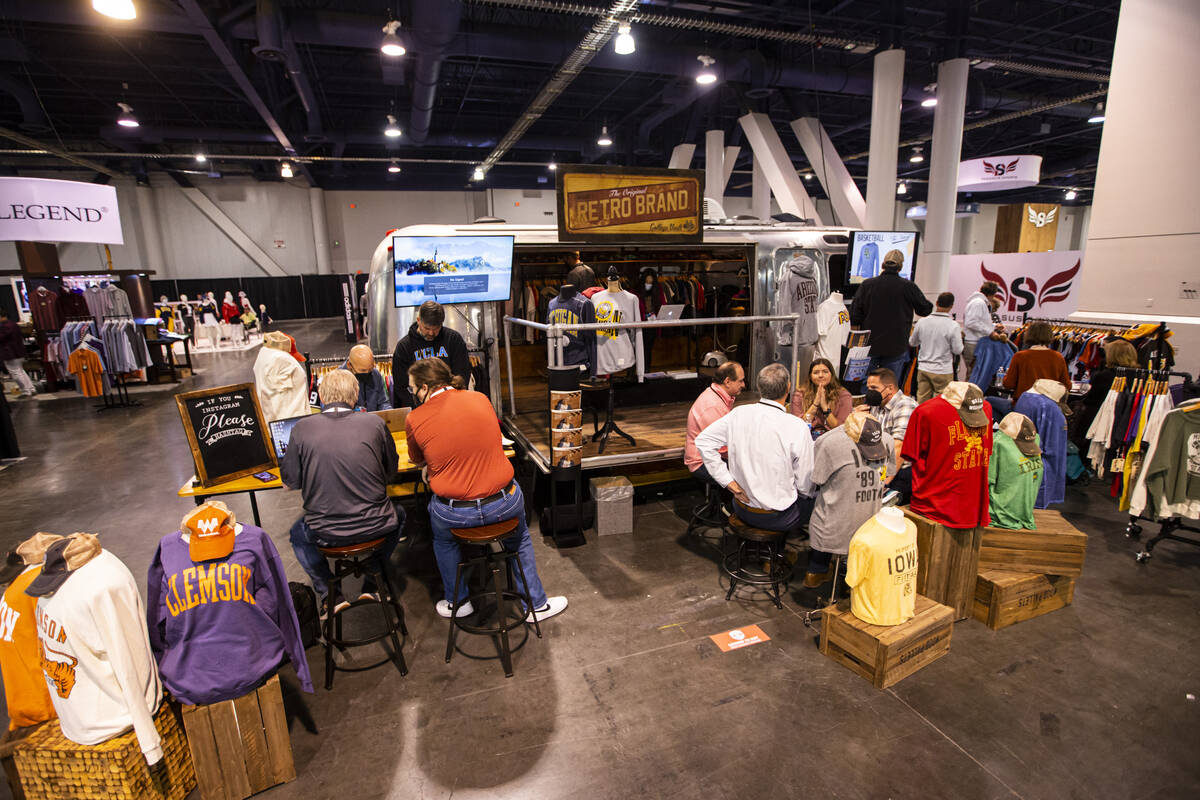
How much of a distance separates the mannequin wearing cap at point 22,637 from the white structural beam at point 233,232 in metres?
24.0

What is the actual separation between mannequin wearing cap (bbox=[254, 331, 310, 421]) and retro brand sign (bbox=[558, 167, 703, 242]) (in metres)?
2.86

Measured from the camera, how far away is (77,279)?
13102 mm

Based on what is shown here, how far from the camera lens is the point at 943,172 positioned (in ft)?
32.2

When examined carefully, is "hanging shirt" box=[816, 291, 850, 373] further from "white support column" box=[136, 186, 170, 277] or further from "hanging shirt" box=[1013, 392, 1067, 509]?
"white support column" box=[136, 186, 170, 277]

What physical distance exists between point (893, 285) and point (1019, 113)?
10.9 metres

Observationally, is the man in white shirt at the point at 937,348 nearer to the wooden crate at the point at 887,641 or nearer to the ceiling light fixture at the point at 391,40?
the wooden crate at the point at 887,641

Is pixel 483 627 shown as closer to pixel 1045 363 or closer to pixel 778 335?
pixel 778 335

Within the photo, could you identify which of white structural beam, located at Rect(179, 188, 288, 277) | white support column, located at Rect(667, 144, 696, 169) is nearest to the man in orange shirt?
white support column, located at Rect(667, 144, 696, 169)

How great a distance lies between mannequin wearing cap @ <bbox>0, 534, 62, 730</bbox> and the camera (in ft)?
7.65

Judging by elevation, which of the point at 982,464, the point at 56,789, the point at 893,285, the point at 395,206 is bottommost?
the point at 56,789

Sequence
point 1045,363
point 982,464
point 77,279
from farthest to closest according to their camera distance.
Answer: point 77,279 < point 1045,363 < point 982,464

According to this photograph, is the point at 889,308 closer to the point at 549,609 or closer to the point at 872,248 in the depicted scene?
the point at 872,248

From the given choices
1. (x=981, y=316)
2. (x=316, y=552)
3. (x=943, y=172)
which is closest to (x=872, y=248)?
(x=981, y=316)

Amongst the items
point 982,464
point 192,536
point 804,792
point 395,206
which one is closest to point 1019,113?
point 982,464
